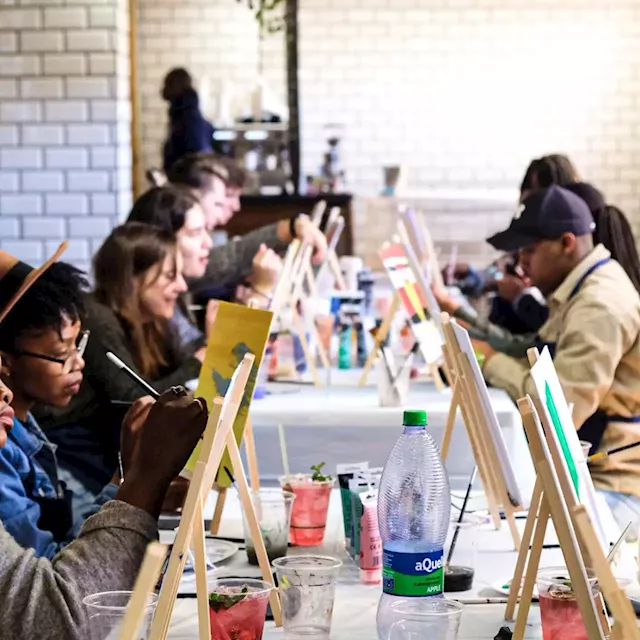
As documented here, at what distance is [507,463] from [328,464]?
1387mm

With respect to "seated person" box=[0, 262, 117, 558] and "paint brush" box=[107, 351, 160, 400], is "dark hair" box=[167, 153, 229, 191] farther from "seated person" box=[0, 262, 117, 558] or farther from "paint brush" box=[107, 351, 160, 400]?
"paint brush" box=[107, 351, 160, 400]

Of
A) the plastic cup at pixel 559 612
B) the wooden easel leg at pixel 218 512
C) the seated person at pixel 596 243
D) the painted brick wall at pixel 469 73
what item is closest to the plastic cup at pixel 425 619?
the plastic cup at pixel 559 612

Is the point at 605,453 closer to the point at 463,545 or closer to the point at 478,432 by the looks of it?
the point at 463,545

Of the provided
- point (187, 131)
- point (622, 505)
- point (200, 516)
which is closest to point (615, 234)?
point (622, 505)

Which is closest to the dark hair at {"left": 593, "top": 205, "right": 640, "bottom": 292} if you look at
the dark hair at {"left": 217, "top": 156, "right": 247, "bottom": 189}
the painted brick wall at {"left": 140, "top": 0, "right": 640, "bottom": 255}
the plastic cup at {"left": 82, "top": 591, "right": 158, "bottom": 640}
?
the dark hair at {"left": 217, "top": 156, "right": 247, "bottom": 189}

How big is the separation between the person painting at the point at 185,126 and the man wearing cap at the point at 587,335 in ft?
11.2

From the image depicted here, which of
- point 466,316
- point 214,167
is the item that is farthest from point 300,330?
point 214,167

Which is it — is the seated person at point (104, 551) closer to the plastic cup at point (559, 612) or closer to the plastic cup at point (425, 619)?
the plastic cup at point (425, 619)

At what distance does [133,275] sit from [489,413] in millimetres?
1934

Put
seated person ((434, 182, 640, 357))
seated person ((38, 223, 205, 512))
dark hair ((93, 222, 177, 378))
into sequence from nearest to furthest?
seated person ((38, 223, 205, 512)), dark hair ((93, 222, 177, 378)), seated person ((434, 182, 640, 357))

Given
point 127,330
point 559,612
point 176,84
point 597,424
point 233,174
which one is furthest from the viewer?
point 176,84

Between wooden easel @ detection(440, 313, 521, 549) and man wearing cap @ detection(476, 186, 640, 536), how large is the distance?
86cm

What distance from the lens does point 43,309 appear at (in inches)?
97.3

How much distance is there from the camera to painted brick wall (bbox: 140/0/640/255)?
29.0 ft
